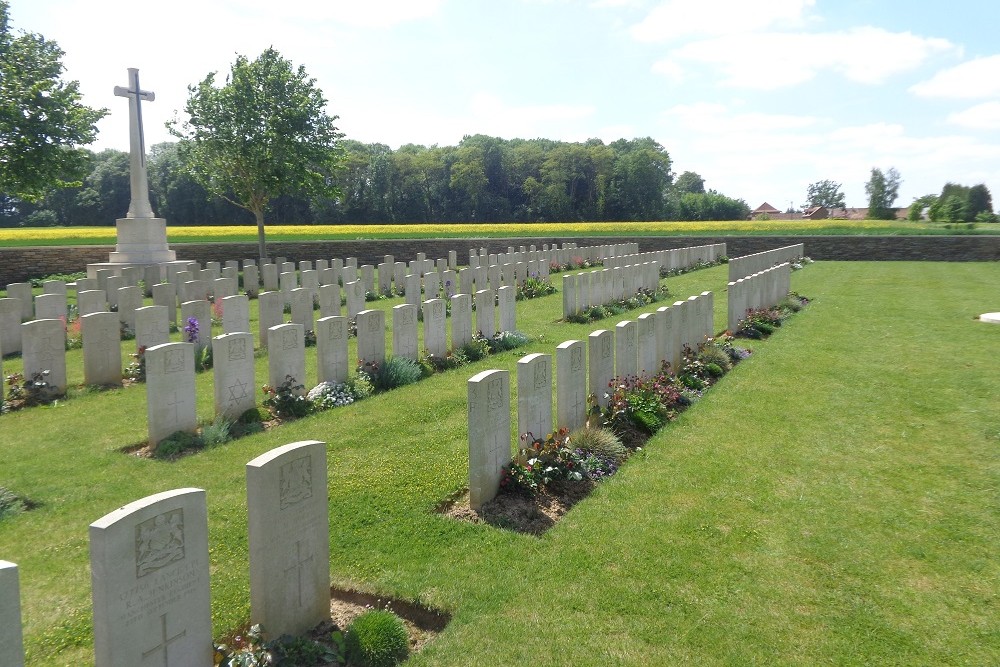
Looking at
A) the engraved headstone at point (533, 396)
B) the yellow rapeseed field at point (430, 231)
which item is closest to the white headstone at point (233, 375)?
the engraved headstone at point (533, 396)

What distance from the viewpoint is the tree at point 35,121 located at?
2003cm

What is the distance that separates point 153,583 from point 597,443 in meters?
4.42

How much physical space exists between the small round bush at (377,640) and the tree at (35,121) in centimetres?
2100

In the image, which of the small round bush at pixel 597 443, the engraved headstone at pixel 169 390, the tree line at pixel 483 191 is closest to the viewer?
the small round bush at pixel 597 443

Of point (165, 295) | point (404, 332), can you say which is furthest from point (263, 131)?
point (404, 332)

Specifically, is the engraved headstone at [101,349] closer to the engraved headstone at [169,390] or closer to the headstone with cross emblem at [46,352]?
the headstone with cross emblem at [46,352]

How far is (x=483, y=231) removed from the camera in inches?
1745

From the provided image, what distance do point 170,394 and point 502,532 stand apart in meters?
4.21

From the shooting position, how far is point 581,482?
644cm

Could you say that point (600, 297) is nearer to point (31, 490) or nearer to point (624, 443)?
point (624, 443)

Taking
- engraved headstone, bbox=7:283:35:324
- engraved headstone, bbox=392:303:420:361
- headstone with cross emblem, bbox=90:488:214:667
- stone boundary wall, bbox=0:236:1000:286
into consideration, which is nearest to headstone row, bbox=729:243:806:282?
stone boundary wall, bbox=0:236:1000:286

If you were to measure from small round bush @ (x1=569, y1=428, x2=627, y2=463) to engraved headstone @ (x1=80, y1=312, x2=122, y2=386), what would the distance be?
22.1ft

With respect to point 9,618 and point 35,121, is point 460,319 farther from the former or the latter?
point 35,121

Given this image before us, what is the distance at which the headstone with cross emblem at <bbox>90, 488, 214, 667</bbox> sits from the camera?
10.2ft
